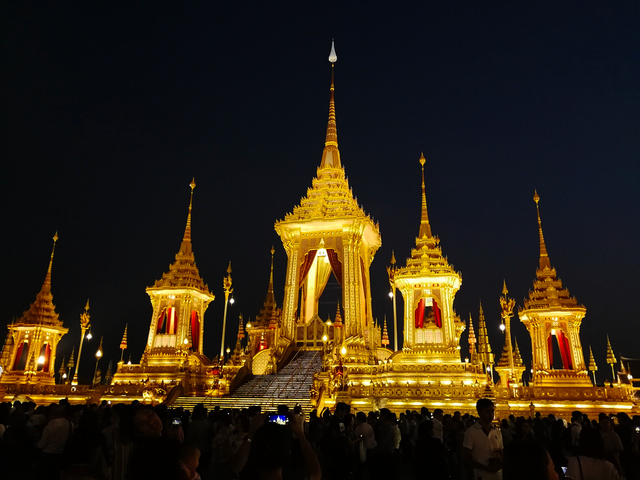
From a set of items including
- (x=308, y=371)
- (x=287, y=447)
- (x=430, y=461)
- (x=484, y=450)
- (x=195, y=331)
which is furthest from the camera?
(x=195, y=331)

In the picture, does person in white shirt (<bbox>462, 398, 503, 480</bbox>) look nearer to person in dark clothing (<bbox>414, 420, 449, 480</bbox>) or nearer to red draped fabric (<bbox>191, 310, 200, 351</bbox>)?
person in dark clothing (<bbox>414, 420, 449, 480</bbox>)

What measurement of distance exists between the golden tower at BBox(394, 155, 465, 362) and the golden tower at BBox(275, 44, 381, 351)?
3.52 m

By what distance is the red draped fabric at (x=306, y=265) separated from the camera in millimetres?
33500

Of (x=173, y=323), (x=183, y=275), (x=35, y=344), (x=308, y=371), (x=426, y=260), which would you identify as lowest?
(x=308, y=371)

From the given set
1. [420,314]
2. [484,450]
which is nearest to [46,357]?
[420,314]

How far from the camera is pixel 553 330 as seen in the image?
2888cm

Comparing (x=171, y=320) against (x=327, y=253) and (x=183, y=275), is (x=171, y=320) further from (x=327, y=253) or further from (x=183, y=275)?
(x=327, y=253)

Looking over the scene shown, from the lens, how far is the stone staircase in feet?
70.4

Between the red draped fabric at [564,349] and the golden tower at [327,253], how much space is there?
10.6 m

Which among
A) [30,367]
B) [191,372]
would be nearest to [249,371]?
[191,372]

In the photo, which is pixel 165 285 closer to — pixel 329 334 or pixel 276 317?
pixel 276 317

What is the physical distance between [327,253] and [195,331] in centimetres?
1070

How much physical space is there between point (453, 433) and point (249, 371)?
62.4 ft

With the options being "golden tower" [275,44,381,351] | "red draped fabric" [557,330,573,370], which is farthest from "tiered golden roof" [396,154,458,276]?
"red draped fabric" [557,330,573,370]
